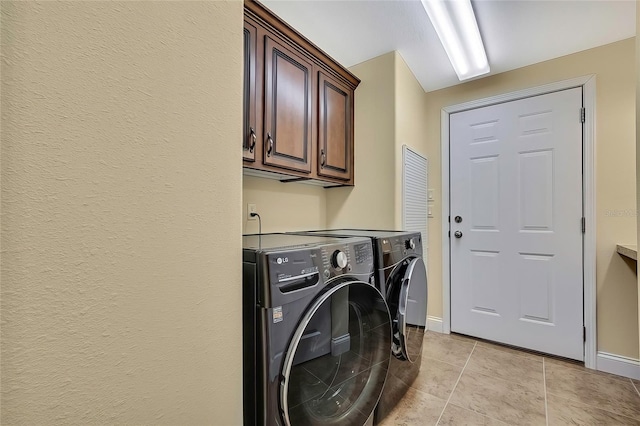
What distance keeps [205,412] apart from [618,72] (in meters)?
3.12

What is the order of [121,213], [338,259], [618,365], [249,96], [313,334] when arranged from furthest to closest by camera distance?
[618,365], [249,96], [338,259], [313,334], [121,213]

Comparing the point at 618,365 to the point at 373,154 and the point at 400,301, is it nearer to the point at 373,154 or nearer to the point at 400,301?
the point at 400,301

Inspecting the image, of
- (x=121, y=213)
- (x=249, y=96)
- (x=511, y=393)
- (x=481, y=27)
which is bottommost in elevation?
(x=511, y=393)

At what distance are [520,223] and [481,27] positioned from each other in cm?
152

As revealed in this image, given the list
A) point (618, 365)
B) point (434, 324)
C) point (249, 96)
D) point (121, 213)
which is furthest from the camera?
point (434, 324)

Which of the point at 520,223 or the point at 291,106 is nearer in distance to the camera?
the point at 291,106

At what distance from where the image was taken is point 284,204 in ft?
6.64

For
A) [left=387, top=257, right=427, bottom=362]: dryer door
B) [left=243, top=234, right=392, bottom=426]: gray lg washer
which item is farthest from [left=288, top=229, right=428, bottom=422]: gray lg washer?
[left=243, top=234, right=392, bottom=426]: gray lg washer

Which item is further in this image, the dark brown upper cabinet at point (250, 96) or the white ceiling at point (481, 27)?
the white ceiling at point (481, 27)

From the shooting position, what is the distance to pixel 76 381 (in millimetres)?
486

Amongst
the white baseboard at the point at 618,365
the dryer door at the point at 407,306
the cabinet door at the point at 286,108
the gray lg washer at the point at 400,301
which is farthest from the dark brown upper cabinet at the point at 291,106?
the white baseboard at the point at 618,365

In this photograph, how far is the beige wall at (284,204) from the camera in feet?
5.89

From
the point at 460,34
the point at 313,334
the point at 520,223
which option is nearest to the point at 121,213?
the point at 313,334

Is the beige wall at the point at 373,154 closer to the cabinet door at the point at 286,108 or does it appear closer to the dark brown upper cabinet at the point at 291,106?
the dark brown upper cabinet at the point at 291,106
